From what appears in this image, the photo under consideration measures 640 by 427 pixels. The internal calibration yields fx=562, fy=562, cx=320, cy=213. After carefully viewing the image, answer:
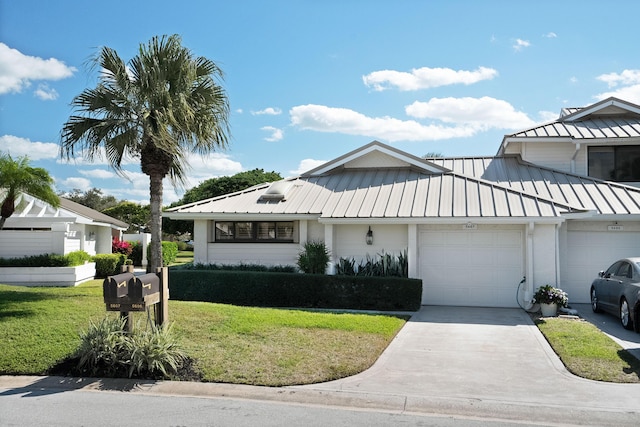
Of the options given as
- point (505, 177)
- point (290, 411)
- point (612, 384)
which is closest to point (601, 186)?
point (505, 177)

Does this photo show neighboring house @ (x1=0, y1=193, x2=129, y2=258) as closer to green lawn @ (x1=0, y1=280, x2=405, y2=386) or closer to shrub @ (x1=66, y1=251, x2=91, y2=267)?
shrub @ (x1=66, y1=251, x2=91, y2=267)

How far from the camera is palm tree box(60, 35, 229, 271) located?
1356 centimetres

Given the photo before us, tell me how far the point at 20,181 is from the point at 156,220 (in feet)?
12.1

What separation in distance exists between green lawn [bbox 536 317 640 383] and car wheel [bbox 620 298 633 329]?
57cm

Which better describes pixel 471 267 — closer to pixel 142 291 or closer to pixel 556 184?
pixel 556 184

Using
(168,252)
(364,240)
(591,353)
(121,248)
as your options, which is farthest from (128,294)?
(168,252)

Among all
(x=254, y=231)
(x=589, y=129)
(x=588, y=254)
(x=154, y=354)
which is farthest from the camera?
(x=589, y=129)

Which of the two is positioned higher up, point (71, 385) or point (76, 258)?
point (76, 258)

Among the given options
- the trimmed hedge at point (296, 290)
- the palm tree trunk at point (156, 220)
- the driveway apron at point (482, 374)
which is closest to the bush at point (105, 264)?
the trimmed hedge at point (296, 290)

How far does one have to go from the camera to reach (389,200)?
53.9 feet

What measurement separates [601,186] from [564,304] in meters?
5.47

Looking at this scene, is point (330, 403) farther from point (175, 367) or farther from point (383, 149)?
point (383, 149)

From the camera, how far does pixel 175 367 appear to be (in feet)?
25.9

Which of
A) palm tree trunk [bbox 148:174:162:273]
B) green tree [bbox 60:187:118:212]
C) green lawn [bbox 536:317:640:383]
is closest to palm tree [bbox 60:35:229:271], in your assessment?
palm tree trunk [bbox 148:174:162:273]
